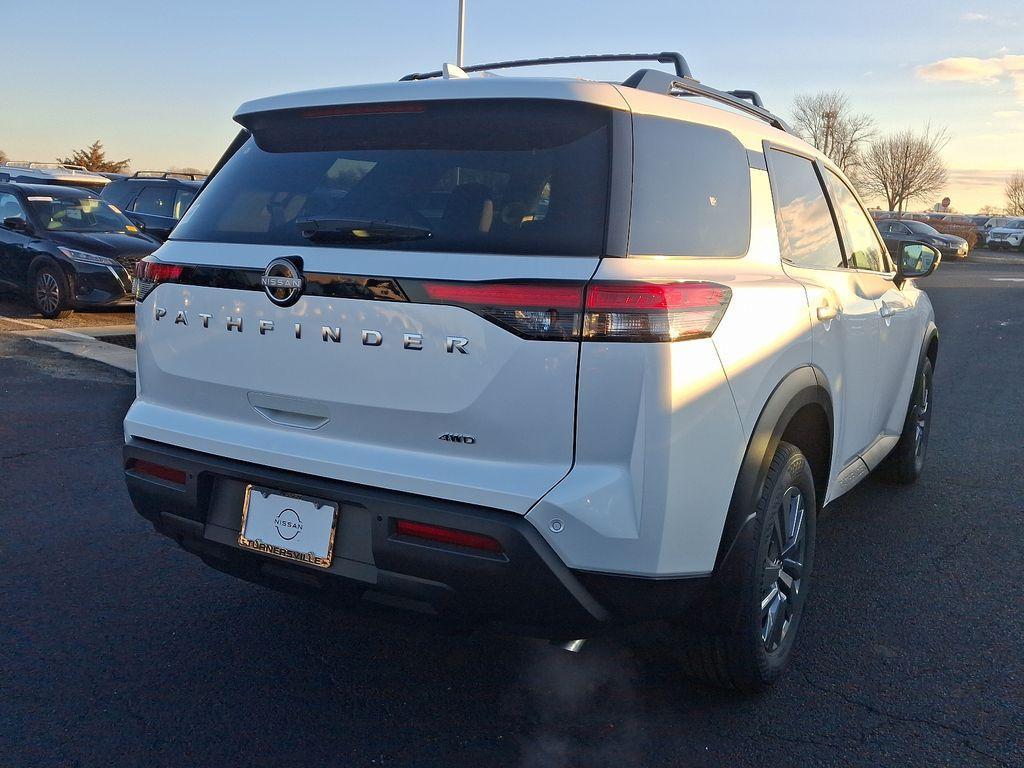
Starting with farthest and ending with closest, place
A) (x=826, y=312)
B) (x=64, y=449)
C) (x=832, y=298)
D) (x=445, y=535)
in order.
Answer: (x=64, y=449)
(x=832, y=298)
(x=826, y=312)
(x=445, y=535)

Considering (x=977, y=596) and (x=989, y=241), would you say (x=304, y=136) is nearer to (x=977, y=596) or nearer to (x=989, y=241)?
(x=977, y=596)

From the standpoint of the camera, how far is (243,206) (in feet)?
9.77

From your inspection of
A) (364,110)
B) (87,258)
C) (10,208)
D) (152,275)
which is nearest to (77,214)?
(10,208)

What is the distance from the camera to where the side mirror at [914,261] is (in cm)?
485

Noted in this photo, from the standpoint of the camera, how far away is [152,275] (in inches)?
118

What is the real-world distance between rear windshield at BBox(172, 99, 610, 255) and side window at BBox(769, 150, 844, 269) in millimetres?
1013

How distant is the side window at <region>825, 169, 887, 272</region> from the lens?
4.11 m

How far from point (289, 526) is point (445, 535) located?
0.50 m

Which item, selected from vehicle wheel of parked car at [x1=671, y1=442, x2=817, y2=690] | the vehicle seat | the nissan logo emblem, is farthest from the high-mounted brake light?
vehicle wheel of parked car at [x1=671, y1=442, x2=817, y2=690]

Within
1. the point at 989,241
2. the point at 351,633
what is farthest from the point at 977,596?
the point at 989,241

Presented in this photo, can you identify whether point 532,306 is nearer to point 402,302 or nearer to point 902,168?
point 402,302

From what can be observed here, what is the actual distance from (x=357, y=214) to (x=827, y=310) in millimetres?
1698

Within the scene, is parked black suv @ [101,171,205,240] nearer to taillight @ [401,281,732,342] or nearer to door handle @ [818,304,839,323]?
door handle @ [818,304,839,323]

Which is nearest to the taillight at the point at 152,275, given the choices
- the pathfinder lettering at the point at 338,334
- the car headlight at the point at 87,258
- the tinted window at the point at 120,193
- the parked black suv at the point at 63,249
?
the pathfinder lettering at the point at 338,334
